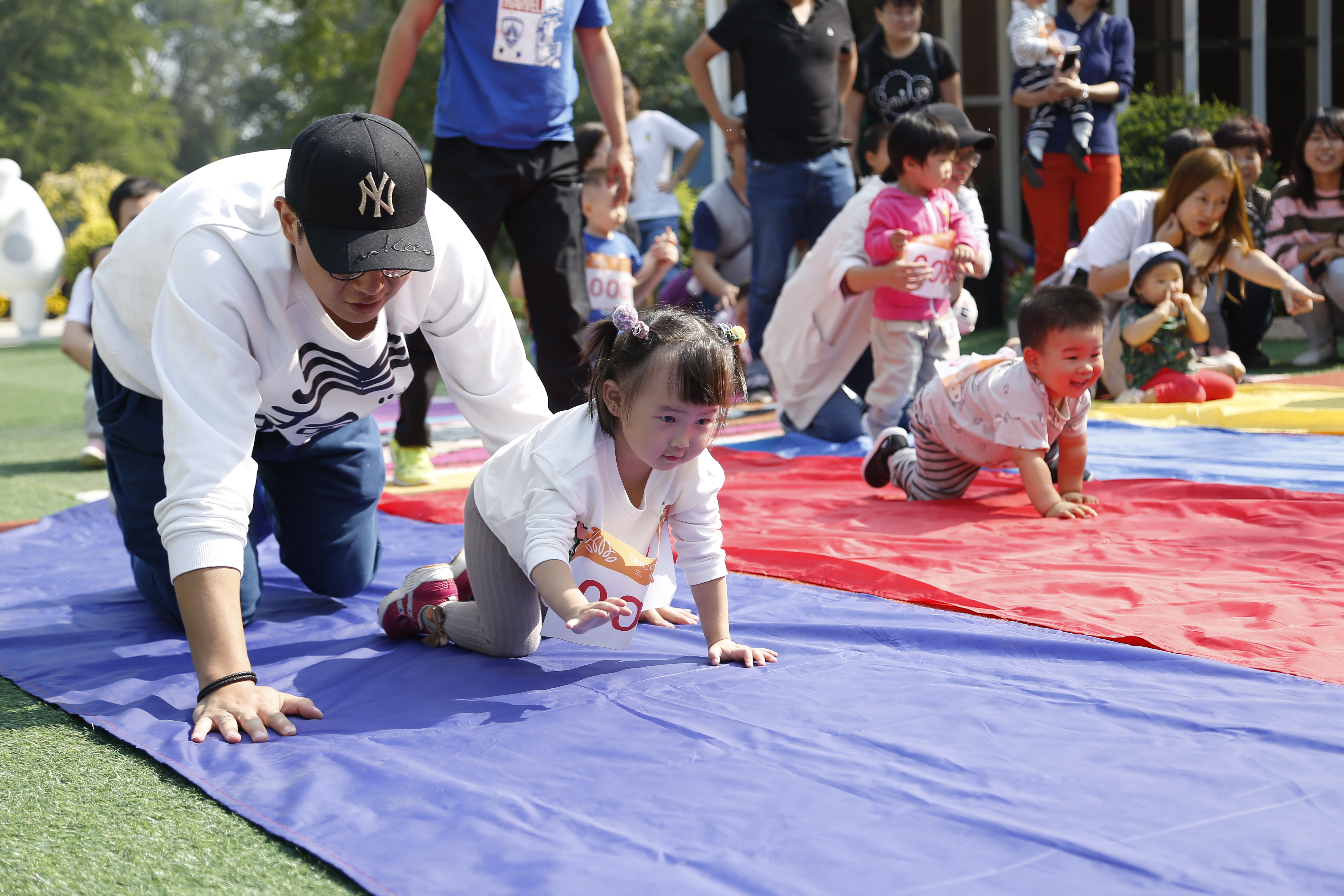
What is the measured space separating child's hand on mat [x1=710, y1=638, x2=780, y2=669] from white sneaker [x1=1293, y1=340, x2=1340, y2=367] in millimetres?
5501

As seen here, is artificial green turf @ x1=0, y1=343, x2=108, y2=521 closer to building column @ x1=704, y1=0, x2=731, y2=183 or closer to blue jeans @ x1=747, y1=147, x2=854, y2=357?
blue jeans @ x1=747, y1=147, x2=854, y2=357

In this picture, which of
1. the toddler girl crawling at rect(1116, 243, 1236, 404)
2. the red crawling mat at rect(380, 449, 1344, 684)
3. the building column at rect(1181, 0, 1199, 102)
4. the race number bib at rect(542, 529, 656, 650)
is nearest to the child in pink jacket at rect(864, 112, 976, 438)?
the red crawling mat at rect(380, 449, 1344, 684)

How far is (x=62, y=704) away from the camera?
2342 mm

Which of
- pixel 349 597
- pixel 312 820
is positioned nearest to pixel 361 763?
pixel 312 820

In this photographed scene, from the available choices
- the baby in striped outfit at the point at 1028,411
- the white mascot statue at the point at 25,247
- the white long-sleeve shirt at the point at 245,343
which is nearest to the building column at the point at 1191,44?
the baby in striped outfit at the point at 1028,411

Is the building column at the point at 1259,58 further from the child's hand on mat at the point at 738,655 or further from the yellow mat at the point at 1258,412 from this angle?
the child's hand on mat at the point at 738,655

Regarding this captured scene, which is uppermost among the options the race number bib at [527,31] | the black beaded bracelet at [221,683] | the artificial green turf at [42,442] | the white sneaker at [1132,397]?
the race number bib at [527,31]

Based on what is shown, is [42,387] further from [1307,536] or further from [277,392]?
[1307,536]

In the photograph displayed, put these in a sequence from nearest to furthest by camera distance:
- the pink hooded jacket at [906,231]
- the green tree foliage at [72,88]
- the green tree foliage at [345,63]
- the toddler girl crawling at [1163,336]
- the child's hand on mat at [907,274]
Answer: the child's hand on mat at [907,274], the pink hooded jacket at [906,231], the toddler girl crawling at [1163,336], the green tree foliage at [345,63], the green tree foliage at [72,88]

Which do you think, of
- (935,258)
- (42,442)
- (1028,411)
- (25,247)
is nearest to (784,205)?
(935,258)

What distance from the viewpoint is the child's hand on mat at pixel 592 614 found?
205 cm

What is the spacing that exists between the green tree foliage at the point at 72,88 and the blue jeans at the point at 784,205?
39118mm

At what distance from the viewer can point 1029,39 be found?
6.83 m

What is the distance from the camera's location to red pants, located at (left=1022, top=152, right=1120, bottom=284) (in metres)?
6.98
